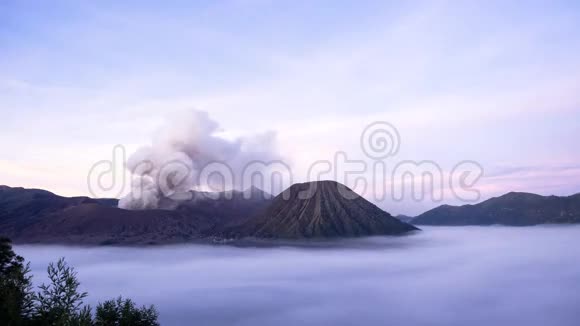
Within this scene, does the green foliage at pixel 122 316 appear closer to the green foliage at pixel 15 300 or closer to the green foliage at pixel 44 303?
the green foliage at pixel 15 300

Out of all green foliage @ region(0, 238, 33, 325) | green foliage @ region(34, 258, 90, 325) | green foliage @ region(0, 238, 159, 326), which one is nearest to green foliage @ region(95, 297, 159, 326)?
green foliage @ region(0, 238, 33, 325)

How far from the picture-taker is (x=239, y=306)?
656 feet

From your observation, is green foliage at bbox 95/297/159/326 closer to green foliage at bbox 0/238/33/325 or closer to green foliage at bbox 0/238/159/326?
green foliage at bbox 0/238/33/325

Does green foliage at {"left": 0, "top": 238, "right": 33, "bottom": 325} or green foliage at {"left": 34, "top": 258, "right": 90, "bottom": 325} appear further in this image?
green foliage at {"left": 34, "top": 258, "right": 90, "bottom": 325}

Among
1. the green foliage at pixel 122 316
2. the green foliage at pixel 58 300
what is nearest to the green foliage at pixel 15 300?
the green foliage at pixel 58 300

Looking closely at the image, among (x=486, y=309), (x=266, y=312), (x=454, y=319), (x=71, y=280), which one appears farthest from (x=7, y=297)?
(x=486, y=309)

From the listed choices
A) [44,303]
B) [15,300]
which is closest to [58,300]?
[44,303]

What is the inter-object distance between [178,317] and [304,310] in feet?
179

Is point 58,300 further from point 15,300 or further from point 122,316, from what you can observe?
point 122,316

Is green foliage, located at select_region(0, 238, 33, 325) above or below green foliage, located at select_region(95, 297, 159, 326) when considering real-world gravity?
above

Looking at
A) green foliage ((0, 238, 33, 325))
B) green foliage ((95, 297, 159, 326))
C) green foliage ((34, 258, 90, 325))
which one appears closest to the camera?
green foliage ((0, 238, 33, 325))

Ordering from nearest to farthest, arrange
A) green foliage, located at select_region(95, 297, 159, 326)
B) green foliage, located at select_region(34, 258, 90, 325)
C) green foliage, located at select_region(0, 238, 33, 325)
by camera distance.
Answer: green foliage, located at select_region(0, 238, 33, 325)
green foliage, located at select_region(34, 258, 90, 325)
green foliage, located at select_region(95, 297, 159, 326)

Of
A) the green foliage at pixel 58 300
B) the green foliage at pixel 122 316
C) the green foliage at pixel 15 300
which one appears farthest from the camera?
the green foliage at pixel 122 316

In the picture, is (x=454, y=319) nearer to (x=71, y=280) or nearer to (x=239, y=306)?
(x=239, y=306)
